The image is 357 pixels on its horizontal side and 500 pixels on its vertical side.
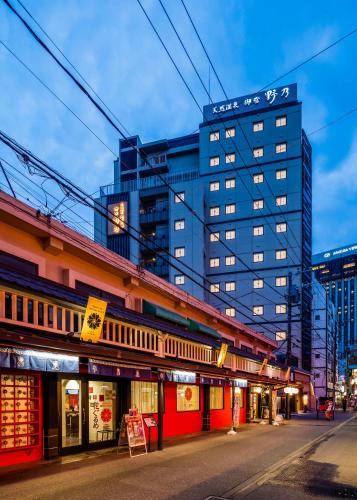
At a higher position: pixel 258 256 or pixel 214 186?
pixel 214 186

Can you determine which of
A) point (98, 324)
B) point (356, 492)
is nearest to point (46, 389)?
point (98, 324)

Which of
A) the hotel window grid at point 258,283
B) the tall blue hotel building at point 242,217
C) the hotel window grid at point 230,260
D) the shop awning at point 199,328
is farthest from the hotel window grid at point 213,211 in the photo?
the shop awning at point 199,328

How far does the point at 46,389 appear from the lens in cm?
1376

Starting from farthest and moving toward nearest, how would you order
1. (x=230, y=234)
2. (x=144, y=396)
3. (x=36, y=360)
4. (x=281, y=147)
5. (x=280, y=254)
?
(x=230, y=234) < (x=281, y=147) < (x=280, y=254) < (x=144, y=396) < (x=36, y=360)

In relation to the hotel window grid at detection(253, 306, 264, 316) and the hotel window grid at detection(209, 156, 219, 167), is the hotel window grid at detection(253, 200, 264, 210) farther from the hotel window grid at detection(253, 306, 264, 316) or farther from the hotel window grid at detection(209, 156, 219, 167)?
the hotel window grid at detection(253, 306, 264, 316)

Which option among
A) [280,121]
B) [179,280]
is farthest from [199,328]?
[280,121]

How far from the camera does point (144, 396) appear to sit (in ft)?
62.9

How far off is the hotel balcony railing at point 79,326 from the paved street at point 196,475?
3.60 metres

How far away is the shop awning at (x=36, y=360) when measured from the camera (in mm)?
10016

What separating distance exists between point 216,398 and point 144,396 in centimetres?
905

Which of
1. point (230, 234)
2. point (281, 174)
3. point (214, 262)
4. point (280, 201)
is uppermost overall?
point (281, 174)

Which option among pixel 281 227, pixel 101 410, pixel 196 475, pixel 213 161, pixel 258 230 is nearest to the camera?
pixel 196 475

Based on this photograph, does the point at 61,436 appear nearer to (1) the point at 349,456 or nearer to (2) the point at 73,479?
(2) the point at 73,479

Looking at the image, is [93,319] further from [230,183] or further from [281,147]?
[281,147]
